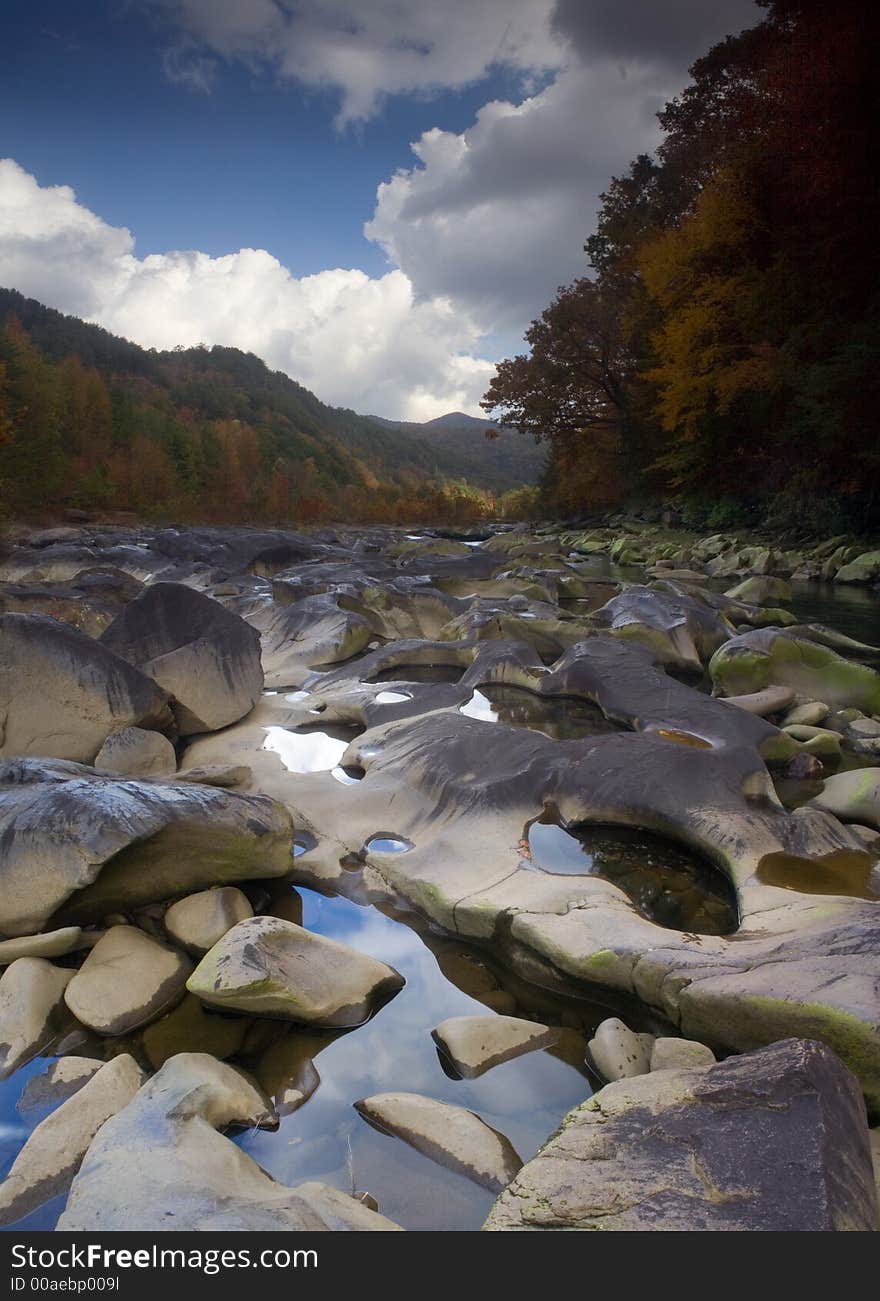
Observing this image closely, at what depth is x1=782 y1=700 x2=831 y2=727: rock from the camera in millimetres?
4746

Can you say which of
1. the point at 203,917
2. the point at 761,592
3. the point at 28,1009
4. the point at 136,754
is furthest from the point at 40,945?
the point at 761,592

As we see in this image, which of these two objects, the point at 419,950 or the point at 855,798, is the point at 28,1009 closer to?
the point at 419,950

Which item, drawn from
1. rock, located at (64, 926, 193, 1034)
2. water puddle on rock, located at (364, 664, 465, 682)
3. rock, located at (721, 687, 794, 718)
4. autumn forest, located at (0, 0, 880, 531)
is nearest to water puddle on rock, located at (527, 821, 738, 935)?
rock, located at (64, 926, 193, 1034)

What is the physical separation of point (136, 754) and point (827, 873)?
3315 millimetres

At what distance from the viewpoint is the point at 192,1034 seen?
2.11 meters

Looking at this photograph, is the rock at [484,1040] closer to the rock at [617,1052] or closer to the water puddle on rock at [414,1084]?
the water puddle on rock at [414,1084]

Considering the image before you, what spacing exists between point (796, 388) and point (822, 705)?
11.6 meters

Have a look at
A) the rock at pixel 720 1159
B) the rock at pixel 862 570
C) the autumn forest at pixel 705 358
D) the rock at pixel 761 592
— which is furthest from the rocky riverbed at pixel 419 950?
the autumn forest at pixel 705 358

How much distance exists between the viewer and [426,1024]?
7.32ft

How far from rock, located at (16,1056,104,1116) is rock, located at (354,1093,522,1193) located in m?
0.75

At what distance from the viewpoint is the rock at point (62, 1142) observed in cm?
157

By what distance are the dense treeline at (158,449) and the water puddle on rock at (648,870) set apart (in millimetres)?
19806

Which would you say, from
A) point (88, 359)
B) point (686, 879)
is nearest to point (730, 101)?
point (686, 879)

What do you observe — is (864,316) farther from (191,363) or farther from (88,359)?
(191,363)
